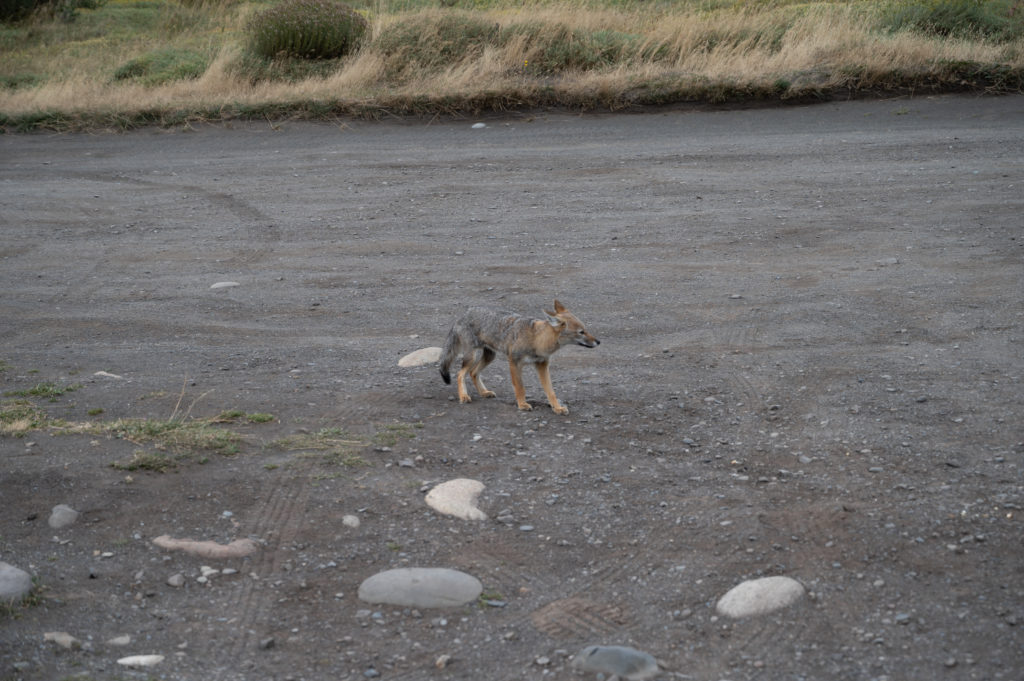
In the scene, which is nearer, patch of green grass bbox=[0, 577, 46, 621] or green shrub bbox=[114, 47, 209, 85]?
patch of green grass bbox=[0, 577, 46, 621]

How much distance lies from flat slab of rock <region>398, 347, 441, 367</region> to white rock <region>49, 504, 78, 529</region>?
3.07m

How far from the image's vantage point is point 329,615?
5.10m

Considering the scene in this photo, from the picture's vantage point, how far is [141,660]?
470 cm

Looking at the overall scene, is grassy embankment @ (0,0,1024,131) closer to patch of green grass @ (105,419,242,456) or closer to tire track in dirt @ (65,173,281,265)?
tire track in dirt @ (65,173,281,265)

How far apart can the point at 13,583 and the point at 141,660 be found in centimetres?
94

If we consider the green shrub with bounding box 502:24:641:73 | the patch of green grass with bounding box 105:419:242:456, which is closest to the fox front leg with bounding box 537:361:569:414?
the patch of green grass with bounding box 105:419:242:456

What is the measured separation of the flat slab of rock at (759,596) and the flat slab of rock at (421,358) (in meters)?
3.86

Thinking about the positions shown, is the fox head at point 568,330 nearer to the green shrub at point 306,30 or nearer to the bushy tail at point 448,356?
the bushy tail at point 448,356

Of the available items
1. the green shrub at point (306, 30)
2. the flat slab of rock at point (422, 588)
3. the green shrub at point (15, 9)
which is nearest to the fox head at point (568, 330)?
the flat slab of rock at point (422, 588)

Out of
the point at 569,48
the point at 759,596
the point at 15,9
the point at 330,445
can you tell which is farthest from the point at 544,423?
the point at 15,9

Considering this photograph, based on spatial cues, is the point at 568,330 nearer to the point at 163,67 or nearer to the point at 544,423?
the point at 544,423

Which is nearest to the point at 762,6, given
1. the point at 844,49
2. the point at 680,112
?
the point at 844,49

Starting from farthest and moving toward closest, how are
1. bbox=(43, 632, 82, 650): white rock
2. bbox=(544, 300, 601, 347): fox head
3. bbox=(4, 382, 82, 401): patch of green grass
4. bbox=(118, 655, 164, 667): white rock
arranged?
bbox=(4, 382, 82, 401): patch of green grass
bbox=(544, 300, 601, 347): fox head
bbox=(43, 632, 82, 650): white rock
bbox=(118, 655, 164, 667): white rock

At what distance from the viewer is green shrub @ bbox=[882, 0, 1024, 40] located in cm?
2030
